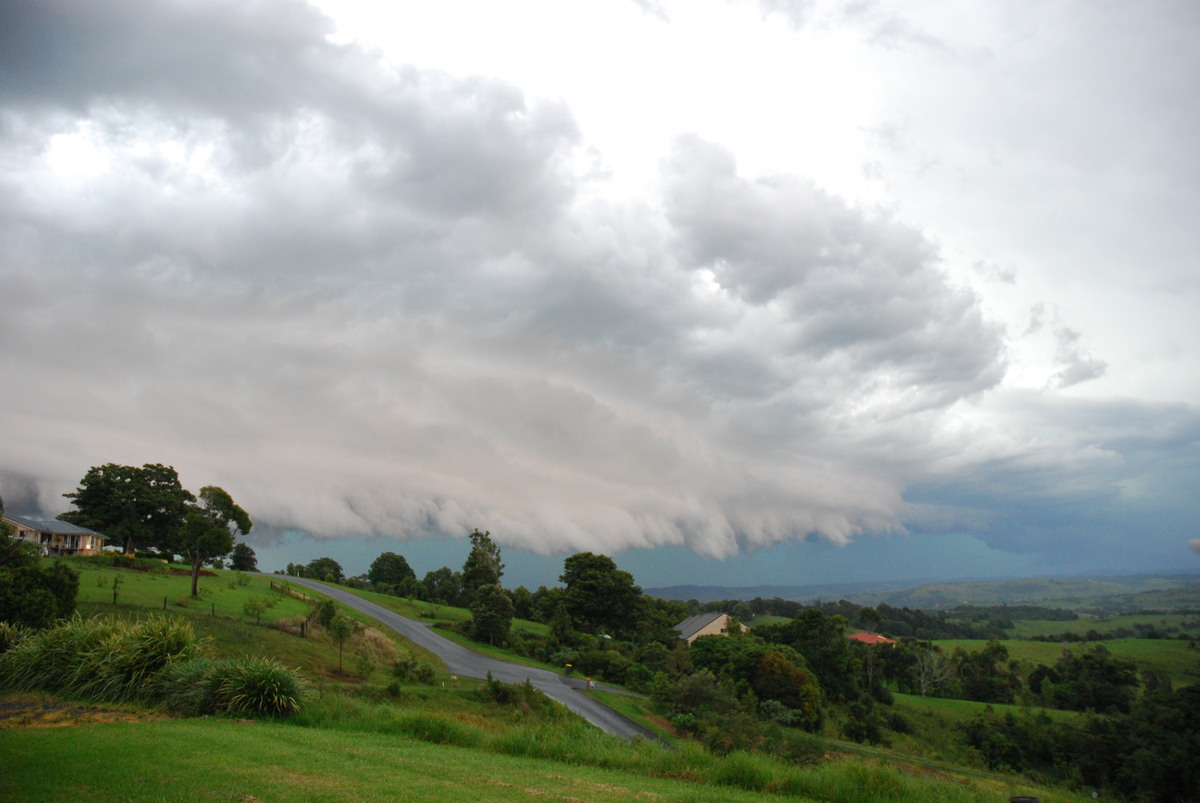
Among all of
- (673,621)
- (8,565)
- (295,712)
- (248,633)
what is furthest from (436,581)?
(295,712)

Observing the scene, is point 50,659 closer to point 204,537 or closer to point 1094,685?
point 204,537

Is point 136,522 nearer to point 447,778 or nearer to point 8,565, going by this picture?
point 8,565

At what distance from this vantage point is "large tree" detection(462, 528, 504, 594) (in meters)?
63.1

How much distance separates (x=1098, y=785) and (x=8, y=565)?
57940 mm

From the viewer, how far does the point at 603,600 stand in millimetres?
65500

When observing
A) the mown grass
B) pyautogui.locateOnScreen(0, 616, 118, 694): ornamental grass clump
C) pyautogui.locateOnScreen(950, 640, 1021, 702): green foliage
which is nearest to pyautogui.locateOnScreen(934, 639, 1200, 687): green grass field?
pyautogui.locateOnScreen(950, 640, 1021, 702): green foliage

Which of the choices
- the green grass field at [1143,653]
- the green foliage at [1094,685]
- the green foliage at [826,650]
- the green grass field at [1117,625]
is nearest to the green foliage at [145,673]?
the green foliage at [826,650]

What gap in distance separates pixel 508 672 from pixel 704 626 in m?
35.4

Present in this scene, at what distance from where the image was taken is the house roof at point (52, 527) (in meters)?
56.3

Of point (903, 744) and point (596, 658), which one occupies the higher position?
point (596, 658)

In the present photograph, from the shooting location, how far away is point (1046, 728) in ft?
165

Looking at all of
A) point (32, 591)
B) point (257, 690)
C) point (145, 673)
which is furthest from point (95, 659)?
point (32, 591)

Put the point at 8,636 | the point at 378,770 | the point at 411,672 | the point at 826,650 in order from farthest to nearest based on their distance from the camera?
the point at 826,650 < the point at 411,672 < the point at 8,636 < the point at 378,770

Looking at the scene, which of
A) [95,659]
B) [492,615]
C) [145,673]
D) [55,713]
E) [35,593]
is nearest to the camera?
[55,713]
